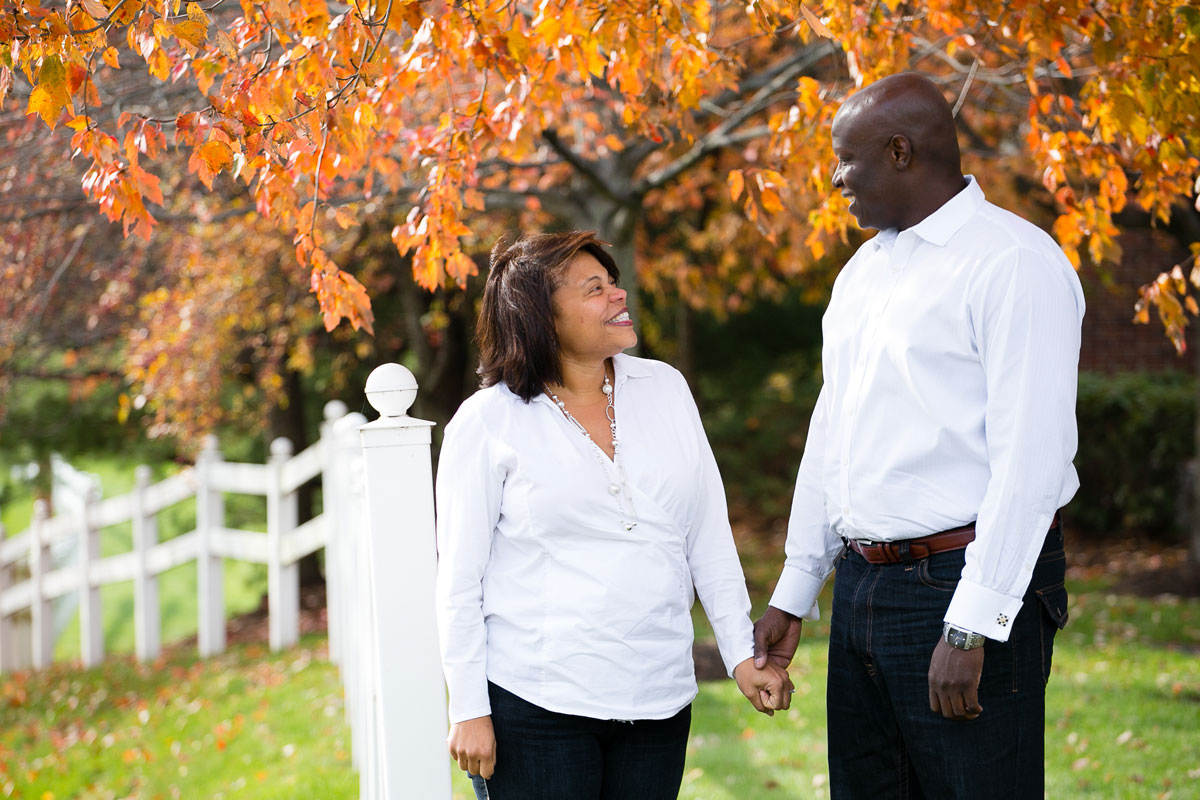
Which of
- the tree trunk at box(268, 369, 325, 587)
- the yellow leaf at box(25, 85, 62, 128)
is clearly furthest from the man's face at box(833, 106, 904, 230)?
the tree trunk at box(268, 369, 325, 587)

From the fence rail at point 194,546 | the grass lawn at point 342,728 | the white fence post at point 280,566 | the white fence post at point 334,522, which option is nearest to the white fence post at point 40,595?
the fence rail at point 194,546

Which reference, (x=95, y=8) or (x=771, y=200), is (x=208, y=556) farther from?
(x=95, y=8)

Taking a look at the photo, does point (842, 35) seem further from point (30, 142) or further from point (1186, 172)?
point (30, 142)

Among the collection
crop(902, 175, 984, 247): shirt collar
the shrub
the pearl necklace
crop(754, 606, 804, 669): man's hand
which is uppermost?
crop(902, 175, 984, 247): shirt collar

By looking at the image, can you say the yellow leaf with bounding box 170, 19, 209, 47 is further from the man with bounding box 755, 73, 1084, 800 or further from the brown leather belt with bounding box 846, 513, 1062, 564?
the brown leather belt with bounding box 846, 513, 1062, 564

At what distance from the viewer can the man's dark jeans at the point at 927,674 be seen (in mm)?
2354

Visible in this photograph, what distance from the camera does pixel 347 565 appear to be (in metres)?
5.85

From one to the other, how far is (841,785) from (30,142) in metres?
4.94

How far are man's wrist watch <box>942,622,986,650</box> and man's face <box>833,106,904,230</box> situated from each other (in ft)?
2.85

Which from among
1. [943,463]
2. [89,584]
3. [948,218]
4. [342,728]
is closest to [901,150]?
[948,218]

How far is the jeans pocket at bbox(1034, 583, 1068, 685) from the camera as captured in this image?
238 cm

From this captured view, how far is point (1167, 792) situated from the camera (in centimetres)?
443

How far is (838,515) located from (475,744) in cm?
94

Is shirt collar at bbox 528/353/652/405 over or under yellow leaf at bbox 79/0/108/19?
under
